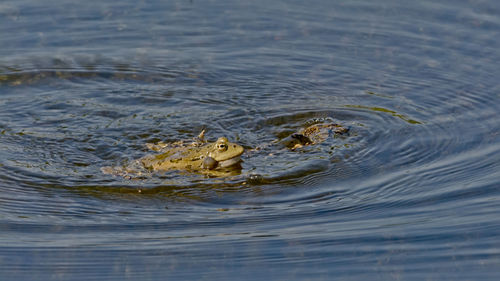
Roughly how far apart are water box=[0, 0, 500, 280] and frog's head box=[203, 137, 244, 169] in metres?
0.25

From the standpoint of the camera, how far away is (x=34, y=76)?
37.5ft

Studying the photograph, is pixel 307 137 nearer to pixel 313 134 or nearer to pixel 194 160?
pixel 313 134

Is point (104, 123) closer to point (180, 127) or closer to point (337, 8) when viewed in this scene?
point (180, 127)

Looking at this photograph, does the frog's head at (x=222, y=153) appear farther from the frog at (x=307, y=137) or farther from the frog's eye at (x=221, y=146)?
the frog at (x=307, y=137)

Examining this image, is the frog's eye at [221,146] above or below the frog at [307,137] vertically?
above

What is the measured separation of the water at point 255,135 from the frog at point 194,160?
157mm

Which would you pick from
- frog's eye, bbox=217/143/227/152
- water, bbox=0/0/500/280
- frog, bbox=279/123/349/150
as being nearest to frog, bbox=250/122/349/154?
frog, bbox=279/123/349/150

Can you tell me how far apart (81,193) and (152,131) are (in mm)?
1805

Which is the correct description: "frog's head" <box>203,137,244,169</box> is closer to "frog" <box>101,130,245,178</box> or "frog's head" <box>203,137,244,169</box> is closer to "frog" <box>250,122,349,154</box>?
"frog" <box>101,130,245,178</box>

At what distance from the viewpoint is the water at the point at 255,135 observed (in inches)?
274

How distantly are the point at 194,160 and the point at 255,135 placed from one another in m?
1.11

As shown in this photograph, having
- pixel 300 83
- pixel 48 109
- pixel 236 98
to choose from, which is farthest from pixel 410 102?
pixel 48 109

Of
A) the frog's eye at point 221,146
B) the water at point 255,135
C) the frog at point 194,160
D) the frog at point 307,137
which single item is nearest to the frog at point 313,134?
the frog at point 307,137

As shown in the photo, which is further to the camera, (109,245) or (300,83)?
(300,83)
